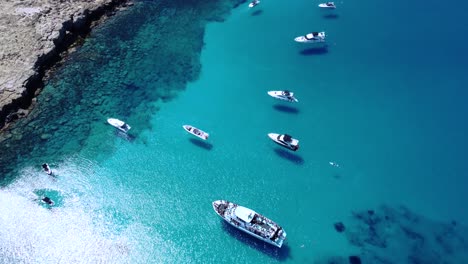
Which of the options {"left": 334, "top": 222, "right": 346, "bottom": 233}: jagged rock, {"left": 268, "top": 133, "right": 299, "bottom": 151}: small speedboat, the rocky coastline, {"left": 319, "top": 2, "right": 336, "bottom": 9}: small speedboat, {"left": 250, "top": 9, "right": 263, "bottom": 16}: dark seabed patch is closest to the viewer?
{"left": 334, "top": 222, "right": 346, "bottom": 233}: jagged rock

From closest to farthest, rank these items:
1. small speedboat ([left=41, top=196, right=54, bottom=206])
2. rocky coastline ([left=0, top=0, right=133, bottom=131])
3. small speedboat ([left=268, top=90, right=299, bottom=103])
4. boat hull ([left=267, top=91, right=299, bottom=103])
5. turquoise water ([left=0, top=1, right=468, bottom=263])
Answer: turquoise water ([left=0, top=1, right=468, bottom=263]) → small speedboat ([left=41, top=196, right=54, bottom=206]) → rocky coastline ([left=0, top=0, right=133, bottom=131]) → small speedboat ([left=268, top=90, right=299, bottom=103]) → boat hull ([left=267, top=91, right=299, bottom=103])

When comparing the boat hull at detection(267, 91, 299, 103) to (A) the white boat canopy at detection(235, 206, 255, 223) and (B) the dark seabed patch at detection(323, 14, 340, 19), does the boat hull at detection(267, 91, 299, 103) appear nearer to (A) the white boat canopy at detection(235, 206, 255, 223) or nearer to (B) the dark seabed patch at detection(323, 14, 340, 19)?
(A) the white boat canopy at detection(235, 206, 255, 223)

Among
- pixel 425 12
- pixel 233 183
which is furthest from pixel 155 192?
pixel 425 12

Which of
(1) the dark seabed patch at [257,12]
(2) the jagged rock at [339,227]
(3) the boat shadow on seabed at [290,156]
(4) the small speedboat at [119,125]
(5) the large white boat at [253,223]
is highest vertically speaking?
(1) the dark seabed patch at [257,12]

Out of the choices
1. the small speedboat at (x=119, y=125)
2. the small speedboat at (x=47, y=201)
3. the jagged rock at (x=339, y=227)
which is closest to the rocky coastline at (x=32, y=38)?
the small speedboat at (x=119, y=125)

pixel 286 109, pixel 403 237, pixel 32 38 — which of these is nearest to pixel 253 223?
pixel 403 237

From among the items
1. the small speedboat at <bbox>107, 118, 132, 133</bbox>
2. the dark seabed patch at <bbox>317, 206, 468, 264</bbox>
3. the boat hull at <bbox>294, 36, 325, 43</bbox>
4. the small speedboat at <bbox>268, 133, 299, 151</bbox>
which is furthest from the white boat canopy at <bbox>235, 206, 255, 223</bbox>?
the boat hull at <bbox>294, 36, 325, 43</bbox>

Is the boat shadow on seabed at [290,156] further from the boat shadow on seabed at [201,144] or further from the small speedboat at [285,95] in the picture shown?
the small speedboat at [285,95]
